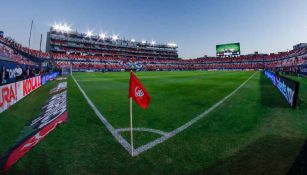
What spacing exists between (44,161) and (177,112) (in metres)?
5.06

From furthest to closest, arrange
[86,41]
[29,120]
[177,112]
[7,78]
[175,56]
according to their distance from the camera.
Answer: [175,56]
[86,41]
[7,78]
[177,112]
[29,120]

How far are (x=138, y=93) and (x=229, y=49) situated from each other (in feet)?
325

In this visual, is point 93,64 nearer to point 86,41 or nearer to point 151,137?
point 86,41

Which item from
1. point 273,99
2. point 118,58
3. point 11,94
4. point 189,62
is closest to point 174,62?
point 189,62

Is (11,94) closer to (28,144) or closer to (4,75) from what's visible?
(28,144)

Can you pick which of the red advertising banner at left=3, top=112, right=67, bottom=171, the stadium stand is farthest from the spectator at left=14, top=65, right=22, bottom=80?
the stadium stand

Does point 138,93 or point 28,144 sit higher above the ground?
point 138,93

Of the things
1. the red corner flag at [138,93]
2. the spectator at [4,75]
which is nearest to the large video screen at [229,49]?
the spectator at [4,75]

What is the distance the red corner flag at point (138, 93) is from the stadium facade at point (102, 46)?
4175 inches

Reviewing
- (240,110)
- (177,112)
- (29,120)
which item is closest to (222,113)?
(240,110)

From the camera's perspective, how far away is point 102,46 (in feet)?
398

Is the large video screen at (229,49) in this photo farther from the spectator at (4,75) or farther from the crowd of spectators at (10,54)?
the spectator at (4,75)

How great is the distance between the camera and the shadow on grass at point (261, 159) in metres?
3.40

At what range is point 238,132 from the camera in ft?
17.7
